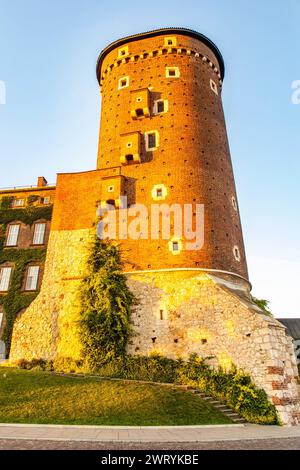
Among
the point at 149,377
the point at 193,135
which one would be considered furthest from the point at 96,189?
the point at 149,377

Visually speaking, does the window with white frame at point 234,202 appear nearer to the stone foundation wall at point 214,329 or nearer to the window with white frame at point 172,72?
the stone foundation wall at point 214,329

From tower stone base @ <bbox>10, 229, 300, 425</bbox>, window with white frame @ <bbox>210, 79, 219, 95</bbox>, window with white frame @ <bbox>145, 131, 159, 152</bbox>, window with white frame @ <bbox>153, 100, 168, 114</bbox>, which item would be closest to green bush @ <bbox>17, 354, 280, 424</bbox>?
tower stone base @ <bbox>10, 229, 300, 425</bbox>

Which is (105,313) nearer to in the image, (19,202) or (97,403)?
(97,403)

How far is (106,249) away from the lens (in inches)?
846

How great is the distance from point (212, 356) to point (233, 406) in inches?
112

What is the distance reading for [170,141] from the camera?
79.4ft

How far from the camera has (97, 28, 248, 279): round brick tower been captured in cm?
2153

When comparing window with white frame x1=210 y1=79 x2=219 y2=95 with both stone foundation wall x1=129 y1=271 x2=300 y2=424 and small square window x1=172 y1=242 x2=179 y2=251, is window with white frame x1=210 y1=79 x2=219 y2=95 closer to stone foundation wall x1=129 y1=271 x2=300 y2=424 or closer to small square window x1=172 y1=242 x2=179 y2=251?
small square window x1=172 y1=242 x2=179 y2=251

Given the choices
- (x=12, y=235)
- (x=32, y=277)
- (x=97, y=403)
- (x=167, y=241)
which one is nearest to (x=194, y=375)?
(x=97, y=403)

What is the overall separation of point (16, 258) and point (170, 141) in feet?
47.6

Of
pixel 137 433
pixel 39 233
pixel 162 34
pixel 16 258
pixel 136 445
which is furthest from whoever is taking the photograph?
pixel 162 34

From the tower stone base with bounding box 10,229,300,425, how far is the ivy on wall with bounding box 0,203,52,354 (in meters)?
2.54

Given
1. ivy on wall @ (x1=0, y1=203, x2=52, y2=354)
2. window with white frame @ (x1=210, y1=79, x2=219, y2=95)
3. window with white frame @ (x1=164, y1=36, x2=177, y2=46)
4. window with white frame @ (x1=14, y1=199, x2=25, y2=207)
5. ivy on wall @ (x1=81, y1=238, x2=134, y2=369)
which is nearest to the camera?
ivy on wall @ (x1=81, y1=238, x2=134, y2=369)
